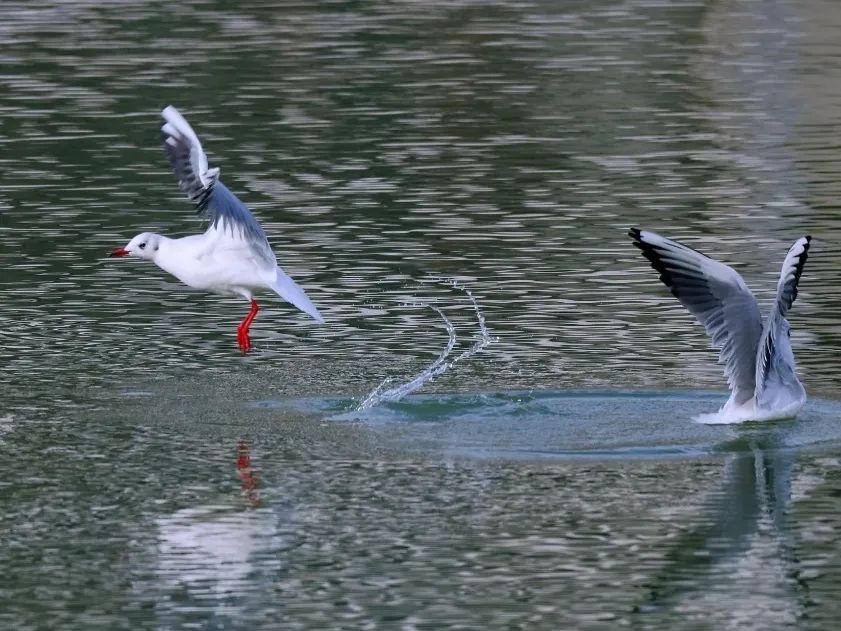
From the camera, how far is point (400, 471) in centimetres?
1164

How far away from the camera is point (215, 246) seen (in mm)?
14312

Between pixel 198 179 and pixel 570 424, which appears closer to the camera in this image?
pixel 570 424

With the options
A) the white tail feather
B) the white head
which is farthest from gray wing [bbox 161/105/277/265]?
the white head

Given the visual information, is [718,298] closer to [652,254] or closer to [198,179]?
[652,254]

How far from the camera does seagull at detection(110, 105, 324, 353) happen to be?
44.7 ft

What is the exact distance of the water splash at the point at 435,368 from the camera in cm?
1321

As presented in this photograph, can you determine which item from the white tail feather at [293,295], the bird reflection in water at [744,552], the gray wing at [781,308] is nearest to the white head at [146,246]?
the white tail feather at [293,295]

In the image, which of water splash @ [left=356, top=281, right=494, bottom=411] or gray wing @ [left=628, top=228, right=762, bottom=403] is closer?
gray wing @ [left=628, top=228, right=762, bottom=403]

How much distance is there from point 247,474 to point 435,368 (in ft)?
8.52

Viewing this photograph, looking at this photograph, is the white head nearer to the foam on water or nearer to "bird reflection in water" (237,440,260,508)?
the foam on water

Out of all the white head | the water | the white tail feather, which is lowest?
the water

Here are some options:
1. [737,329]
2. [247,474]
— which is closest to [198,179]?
[247,474]

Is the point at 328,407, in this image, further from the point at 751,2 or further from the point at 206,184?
the point at 751,2

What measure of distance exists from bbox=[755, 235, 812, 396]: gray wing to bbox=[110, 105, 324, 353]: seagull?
9.23 feet
